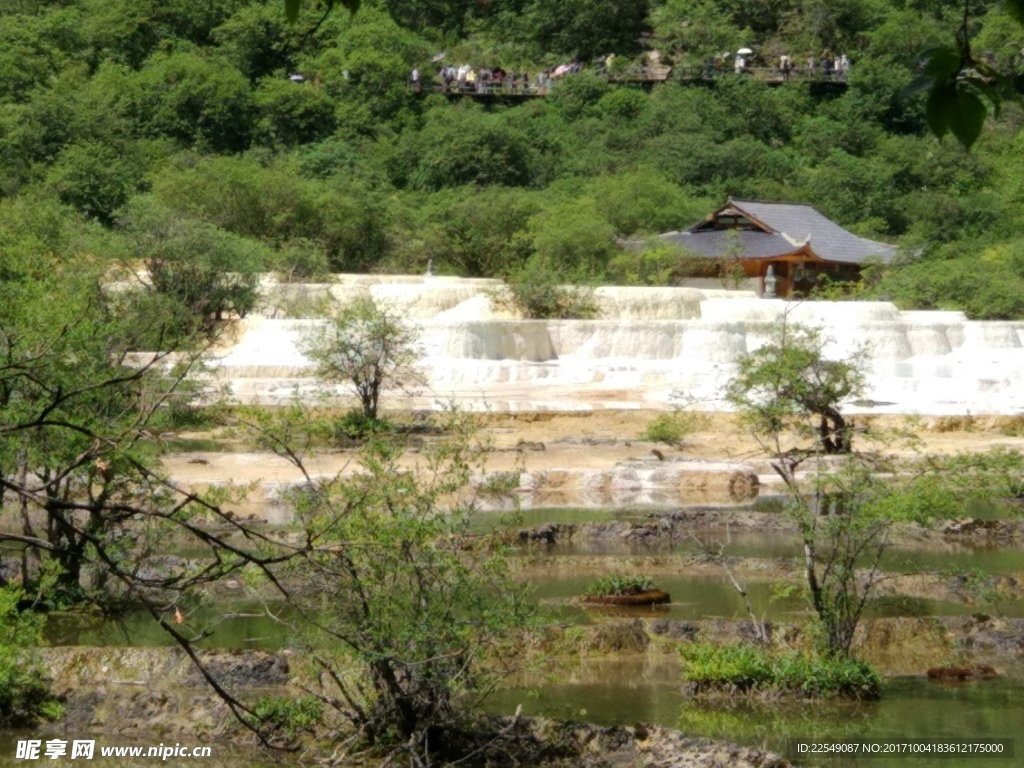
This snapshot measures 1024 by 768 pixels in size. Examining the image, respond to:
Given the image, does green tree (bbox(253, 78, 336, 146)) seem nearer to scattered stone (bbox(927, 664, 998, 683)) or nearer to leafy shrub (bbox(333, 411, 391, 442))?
leafy shrub (bbox(333, 411, 391, 442))

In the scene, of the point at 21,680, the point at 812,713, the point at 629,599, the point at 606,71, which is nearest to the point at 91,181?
the point at 606,71

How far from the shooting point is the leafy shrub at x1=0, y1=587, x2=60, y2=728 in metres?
7.98

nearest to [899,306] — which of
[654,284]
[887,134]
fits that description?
[654,284]

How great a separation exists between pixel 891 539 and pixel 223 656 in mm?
6674

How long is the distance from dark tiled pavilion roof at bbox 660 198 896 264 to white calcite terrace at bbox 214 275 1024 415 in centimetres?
607

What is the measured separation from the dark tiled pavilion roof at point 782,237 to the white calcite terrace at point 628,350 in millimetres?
6072

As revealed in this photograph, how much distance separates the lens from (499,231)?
33.5 meters

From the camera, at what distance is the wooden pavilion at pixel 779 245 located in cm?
3209

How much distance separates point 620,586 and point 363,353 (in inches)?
310

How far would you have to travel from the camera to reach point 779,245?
106 feet

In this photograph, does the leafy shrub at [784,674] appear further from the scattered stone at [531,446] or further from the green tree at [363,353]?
the green tree at [363,353]

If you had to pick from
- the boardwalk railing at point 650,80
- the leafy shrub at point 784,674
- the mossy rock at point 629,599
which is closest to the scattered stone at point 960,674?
the leafy shrub at point 784,674

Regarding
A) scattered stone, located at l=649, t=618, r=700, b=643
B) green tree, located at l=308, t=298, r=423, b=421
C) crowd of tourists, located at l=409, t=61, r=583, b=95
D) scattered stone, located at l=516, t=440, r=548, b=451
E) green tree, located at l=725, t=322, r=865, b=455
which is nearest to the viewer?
scattered stone, located at l=649, t=618, r=700, b=643

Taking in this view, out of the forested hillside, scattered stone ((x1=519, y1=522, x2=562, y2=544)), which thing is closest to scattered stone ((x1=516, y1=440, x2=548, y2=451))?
scattered stone ((x1=519, y1=522, x2=562, y2=544))
